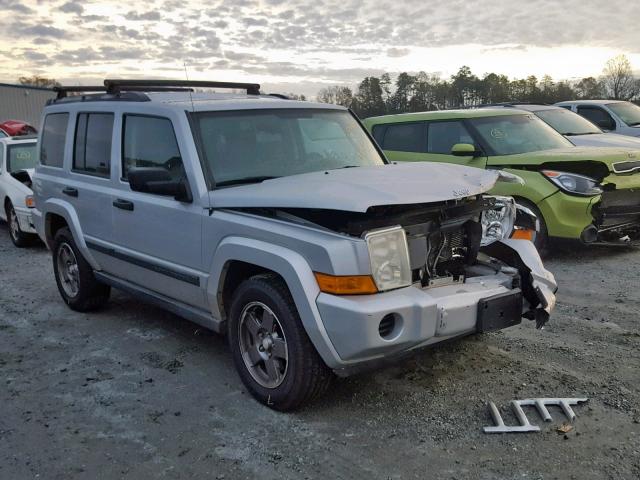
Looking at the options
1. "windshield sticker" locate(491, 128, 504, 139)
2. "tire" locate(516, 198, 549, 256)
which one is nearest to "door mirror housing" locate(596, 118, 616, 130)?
"windshield sticker" locate(491, 128, 504, 139)

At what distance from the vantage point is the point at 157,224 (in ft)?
14.6

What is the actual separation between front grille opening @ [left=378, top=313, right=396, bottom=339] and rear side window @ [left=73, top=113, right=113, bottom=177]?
289cm

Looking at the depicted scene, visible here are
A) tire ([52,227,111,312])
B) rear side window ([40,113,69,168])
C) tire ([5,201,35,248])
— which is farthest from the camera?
tire ([5,201,35,248])

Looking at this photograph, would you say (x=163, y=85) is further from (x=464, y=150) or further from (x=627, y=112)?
(x=627, y=112)

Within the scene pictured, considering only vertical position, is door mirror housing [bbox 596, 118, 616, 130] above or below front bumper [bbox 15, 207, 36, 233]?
above

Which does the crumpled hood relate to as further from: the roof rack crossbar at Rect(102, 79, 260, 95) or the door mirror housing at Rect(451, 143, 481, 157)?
the door mirror housing at Rect(451, 143, 481, 157)

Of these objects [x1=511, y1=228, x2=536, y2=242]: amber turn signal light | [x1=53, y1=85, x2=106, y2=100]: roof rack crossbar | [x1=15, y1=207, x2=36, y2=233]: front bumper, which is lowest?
[x1=15, y1=207, x2=36, y2=233]: front bumper

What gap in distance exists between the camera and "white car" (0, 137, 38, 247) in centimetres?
901

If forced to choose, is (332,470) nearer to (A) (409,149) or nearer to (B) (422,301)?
(B) (422,301)

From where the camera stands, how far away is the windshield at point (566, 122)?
988 cm

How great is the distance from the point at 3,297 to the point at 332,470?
189 inches

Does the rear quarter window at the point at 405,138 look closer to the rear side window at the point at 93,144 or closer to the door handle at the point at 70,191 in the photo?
the rear side window at the point at 93,144

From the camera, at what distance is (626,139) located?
9.17 meters

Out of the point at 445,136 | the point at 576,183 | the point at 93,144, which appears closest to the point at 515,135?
the point at 445,136
